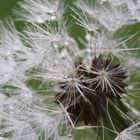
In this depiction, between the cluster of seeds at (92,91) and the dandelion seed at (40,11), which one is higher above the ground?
the dandelion seed at (40,11)

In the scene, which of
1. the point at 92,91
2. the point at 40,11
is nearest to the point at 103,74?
the point at 92,91

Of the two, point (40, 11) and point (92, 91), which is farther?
point (40, 11)

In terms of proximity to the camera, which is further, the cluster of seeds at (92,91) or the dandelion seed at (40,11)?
the dandelion seed at (40,11)

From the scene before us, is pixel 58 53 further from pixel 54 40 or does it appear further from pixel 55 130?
pixel 55 130

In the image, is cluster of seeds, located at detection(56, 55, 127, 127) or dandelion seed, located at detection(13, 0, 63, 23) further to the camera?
dandelion seed, located at detection(13, 0, 63, 23)

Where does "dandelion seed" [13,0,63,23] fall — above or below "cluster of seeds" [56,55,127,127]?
above

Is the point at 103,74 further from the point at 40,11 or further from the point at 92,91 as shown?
the point at 40,11

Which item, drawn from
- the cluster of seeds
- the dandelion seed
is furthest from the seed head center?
the dandelion seed

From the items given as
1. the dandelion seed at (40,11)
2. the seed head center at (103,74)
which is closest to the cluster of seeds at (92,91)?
the seed head center at (103,74)

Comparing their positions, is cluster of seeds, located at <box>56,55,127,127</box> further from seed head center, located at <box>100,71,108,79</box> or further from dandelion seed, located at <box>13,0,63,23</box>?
dandelion seed, located at <box>13,0,63,23</box>

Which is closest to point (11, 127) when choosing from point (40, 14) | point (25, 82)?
point (25, 82)

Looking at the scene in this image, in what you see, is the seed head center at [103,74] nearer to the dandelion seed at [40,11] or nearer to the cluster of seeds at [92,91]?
the cluster of seeds at [92,91]
